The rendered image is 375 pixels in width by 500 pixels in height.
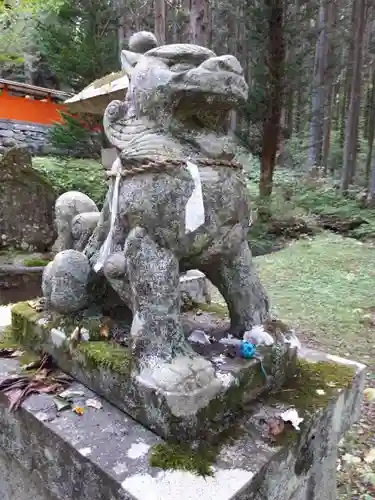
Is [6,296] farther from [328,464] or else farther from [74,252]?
[328,464]

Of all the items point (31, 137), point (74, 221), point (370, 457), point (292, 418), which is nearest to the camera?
point (292, 418)

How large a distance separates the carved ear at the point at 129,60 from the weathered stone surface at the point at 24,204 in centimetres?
331

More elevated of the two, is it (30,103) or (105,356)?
(30,103)

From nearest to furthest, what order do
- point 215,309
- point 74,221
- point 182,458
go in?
point 182,458, point 74,221, point 215,309

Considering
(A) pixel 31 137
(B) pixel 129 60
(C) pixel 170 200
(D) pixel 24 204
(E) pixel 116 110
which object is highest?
(A) pixel 31 137

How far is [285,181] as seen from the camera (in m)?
10.3

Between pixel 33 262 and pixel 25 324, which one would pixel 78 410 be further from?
pixel 33 262

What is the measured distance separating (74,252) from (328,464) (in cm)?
111

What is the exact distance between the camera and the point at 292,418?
4.16 ft

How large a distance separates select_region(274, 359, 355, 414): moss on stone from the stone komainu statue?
363 millimetres

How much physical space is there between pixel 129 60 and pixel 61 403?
1055 millimetres

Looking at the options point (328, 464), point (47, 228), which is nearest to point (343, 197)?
point (47, 228)

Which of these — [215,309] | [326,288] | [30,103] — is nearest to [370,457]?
[215,309]

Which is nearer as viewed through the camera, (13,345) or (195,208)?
(195,208)
